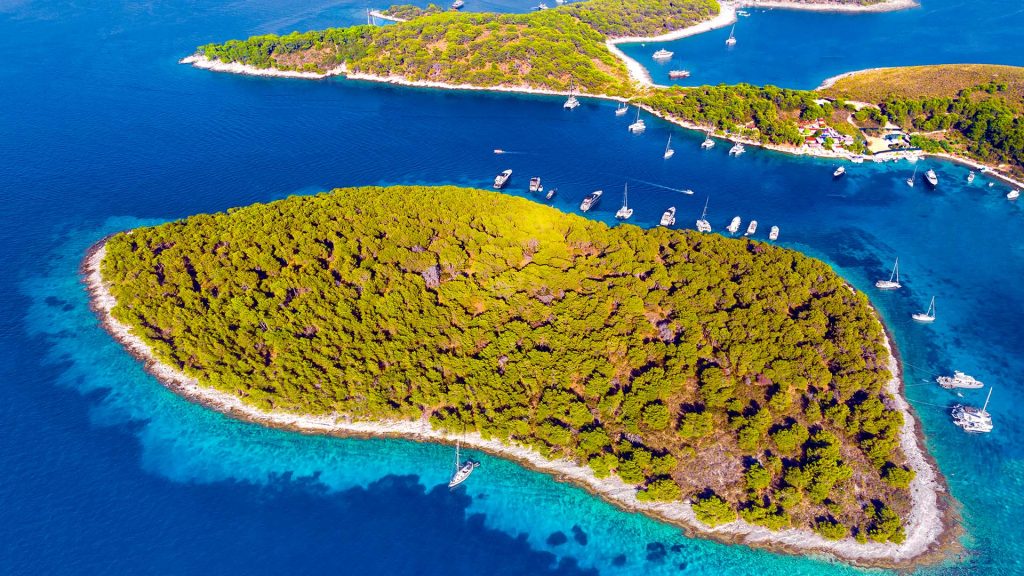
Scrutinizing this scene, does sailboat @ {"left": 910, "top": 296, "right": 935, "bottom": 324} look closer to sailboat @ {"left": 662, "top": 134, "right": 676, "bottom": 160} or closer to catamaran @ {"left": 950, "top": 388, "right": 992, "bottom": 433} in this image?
catamaran @ {"left": 950, "top": 388, "right": 992, "bottom": 433}

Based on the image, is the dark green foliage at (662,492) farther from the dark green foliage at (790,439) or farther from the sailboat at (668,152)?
the sailboat at (668,152)

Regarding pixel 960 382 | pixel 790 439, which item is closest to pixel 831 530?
pixel 790 439

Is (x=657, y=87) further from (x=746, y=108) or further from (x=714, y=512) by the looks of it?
(x=714, y=512)

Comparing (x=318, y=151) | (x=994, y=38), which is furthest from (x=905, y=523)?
(x=994, y=38)

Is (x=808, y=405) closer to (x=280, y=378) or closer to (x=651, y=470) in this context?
(x=651, y=470)

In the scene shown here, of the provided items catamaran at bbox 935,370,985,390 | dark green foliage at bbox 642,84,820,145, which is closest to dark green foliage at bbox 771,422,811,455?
catamaran at bbox 935,370,985,390

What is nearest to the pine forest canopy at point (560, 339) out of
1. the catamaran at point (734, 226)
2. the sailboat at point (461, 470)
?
the sailboat at point (461, 470)

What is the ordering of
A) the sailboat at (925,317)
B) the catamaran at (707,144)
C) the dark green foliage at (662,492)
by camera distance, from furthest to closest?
the catamaran at (707,144) < the sailboat at (925,317) < the dark green foliage at (662,492)
